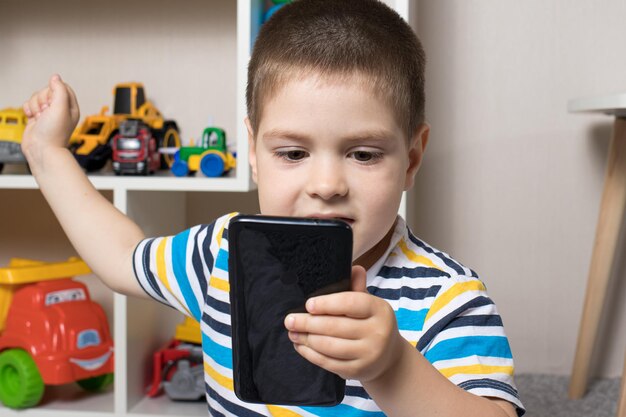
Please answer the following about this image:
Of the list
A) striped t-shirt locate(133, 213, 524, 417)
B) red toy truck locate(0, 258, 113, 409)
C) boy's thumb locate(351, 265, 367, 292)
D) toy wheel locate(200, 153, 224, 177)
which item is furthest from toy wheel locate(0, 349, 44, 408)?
boy's thumb locate(351, 265, 367, 292)

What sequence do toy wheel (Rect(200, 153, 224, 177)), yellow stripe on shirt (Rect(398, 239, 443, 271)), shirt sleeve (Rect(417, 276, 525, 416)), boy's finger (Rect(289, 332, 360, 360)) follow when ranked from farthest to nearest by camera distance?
toy wheel (Rect(200, 153, 224, 177)) → yellow stripe on shirt (Rect(398, 239, 443, 271)) → shirt sleeve (Rect(417, 276, 525, 416)) → boy's finger (Rect(289, 332, 360, 360))

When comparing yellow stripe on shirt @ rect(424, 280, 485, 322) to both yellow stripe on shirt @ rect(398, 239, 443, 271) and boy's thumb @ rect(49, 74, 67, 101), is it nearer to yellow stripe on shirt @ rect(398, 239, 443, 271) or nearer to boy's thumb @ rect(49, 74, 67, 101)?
yellow stripe on shirt @ rect(398, 239, 443, 271)

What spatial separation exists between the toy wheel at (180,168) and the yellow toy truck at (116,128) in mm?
126

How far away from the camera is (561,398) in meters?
1.39

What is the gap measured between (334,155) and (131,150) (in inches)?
25.9

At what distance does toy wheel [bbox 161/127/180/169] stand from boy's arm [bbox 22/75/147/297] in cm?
48

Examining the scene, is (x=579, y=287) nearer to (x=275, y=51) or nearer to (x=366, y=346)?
(x=275, y=51)

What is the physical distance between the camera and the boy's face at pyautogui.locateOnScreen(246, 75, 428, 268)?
61 cm

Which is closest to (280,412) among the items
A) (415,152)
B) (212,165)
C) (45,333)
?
(415,152)

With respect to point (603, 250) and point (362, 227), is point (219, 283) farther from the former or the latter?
point (603, 250)

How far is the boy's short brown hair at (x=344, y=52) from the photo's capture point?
645 millimetres

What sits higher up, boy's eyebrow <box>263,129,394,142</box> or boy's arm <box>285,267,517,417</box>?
boy's eyebrow <box>263,129,394,142</box>

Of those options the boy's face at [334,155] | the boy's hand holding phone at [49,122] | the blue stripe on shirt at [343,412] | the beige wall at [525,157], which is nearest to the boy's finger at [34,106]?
the boy's hand holding phone at [49,122]

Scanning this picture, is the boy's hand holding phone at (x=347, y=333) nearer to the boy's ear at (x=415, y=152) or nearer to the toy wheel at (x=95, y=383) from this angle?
the boy's ear at (x=415, y=152)
